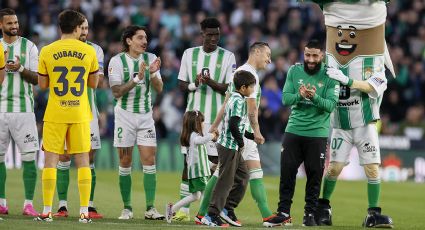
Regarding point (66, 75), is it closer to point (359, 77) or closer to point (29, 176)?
point (29, 176)

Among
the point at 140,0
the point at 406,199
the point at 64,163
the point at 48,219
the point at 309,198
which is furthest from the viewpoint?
the point at 140,0

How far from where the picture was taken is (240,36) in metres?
27.4

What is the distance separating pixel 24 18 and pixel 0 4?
94 cm

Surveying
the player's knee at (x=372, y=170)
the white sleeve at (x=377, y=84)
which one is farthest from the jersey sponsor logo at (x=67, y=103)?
the player's knee at (x=372, y=170)

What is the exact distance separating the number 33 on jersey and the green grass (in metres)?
1.22

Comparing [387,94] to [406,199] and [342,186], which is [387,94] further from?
[406,199]

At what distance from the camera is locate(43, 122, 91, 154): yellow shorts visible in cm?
1250

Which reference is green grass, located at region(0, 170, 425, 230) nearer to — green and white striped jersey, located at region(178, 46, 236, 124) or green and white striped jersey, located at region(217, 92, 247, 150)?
green and white striped jersey, located at region(217, 92, 247, 150)

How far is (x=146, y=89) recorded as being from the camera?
14.3 metres

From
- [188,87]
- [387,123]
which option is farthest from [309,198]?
[387,123]

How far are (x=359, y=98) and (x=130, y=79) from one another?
9.44 feet

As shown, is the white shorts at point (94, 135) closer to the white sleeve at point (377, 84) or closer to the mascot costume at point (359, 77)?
the mascot costume at point (359, 77)

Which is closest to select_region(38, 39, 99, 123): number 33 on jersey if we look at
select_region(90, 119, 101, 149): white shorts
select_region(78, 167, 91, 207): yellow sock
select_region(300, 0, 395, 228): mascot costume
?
select_region(78, 167, 91, 207): yellow sock

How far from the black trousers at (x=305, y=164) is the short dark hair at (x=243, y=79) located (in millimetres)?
957
